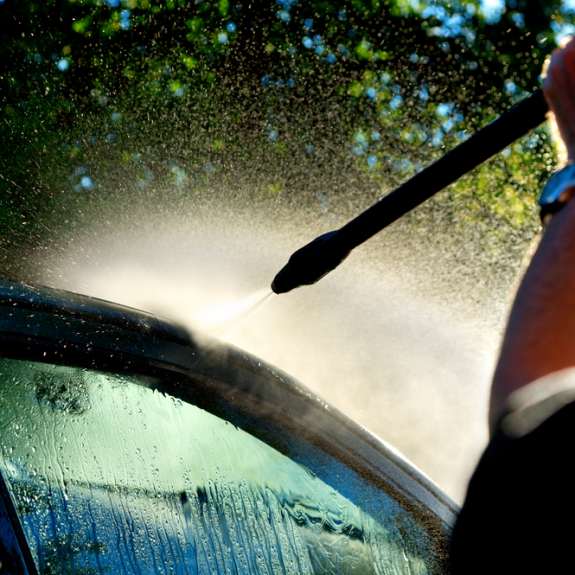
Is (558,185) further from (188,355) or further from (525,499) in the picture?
(188,355)

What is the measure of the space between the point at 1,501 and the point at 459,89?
10339 mm

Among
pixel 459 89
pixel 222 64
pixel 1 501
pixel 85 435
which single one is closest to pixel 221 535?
pixel 85 435

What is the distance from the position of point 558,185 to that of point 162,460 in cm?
90

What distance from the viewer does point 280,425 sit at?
1.58m

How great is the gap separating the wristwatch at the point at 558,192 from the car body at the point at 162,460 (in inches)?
34.1

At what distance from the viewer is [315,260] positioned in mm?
1241

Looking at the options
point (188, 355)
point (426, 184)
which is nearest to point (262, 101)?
point (188, 355)

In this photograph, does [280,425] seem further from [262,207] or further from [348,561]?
[262,207]

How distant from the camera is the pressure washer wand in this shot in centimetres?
101

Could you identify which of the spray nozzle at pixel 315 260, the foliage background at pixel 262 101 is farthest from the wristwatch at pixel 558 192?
the foliage background at pixel 262 101

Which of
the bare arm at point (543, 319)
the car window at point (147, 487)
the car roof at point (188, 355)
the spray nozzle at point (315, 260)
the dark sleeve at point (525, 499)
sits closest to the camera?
the dark sleeve at point (525, 499)

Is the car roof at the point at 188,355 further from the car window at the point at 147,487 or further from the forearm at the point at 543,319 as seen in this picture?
the forearm at the point at 543,319

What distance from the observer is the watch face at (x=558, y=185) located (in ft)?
2.37

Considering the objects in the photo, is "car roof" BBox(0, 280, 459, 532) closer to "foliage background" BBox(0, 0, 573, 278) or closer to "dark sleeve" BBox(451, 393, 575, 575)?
"dark sleeve" BBox(451, 393, 575, 575)
